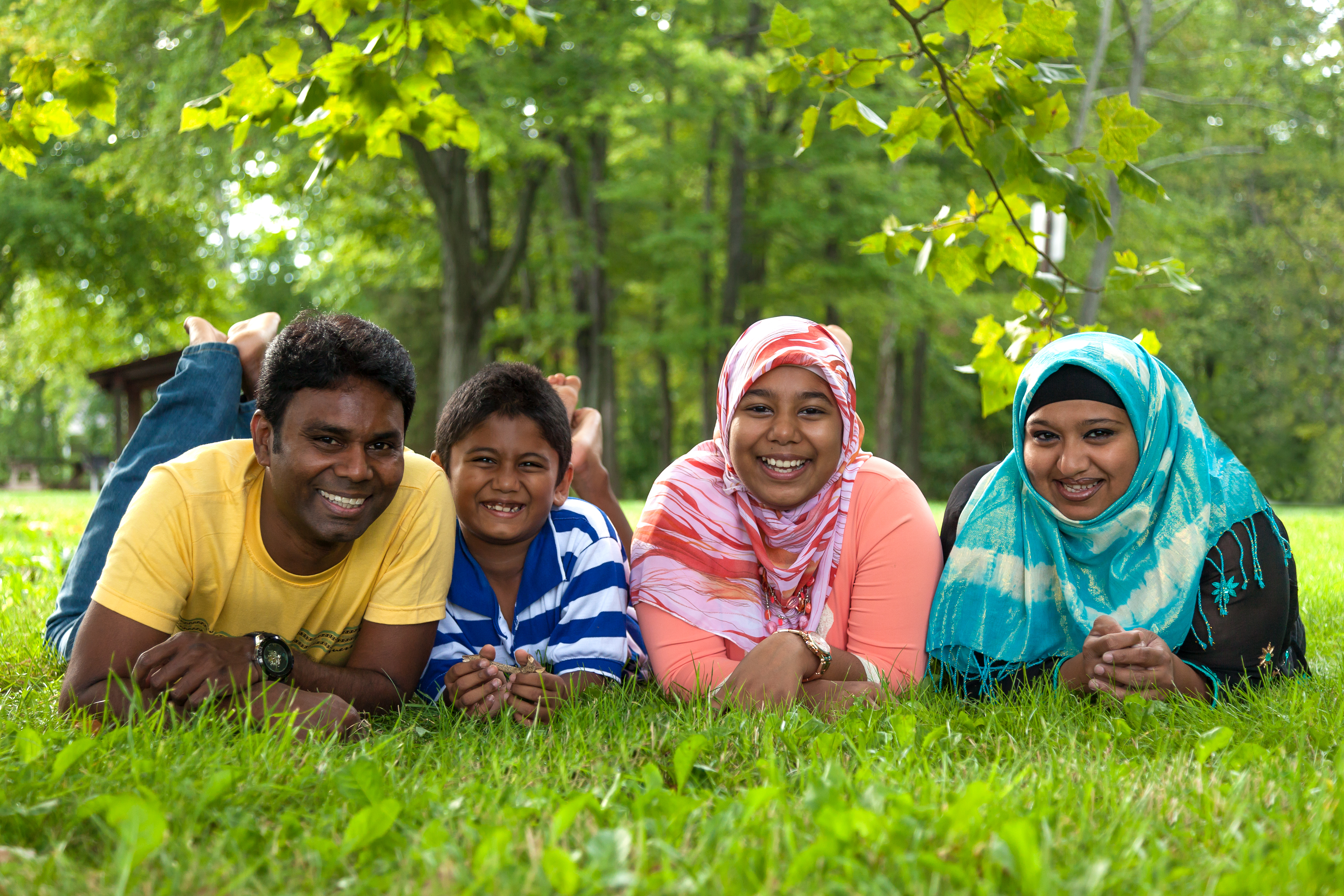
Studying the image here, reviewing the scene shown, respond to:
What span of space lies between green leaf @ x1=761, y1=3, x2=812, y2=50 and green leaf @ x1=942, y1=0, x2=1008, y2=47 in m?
0.51

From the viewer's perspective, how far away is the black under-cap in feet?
11.4

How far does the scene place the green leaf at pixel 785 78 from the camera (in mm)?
4082

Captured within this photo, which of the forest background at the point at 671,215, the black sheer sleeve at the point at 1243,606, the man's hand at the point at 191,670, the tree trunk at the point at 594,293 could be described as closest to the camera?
the man's hand at the point at 191,670

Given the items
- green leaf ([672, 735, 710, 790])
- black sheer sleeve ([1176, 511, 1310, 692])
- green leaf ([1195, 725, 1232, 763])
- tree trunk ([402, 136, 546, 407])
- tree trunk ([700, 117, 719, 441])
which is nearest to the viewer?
green leaf ([672, 735, 710, 790])

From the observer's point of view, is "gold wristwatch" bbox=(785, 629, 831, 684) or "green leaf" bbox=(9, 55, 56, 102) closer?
"gold wristwatch" bbox=(785, 629, 831, 684)

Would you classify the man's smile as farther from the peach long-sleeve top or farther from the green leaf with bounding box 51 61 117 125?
the green leaf with bounding box 51 61 117 125

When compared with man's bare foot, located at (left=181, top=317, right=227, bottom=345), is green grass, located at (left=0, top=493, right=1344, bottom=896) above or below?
below

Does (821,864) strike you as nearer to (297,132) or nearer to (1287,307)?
(297,132)

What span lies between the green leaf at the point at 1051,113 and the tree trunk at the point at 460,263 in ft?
41.0

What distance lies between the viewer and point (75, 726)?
2.85 m

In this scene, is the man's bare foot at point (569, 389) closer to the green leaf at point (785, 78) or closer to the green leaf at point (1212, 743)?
the green leaf at point (785, 78)

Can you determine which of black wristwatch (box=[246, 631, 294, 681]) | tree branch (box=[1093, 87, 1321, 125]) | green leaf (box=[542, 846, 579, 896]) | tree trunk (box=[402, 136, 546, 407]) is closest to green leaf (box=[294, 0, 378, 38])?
black wristwatch (box=[246, 631, 294, 681])

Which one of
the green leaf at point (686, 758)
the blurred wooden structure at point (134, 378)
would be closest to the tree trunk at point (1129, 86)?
the green leaf at point (686, 758)

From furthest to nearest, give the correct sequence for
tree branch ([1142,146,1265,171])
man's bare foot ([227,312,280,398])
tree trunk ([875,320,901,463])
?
tree trunk ([875,320,901,463]) → tree branch ([1142,146,1265,171]) → man's bare foot ([227,312,280,398])
